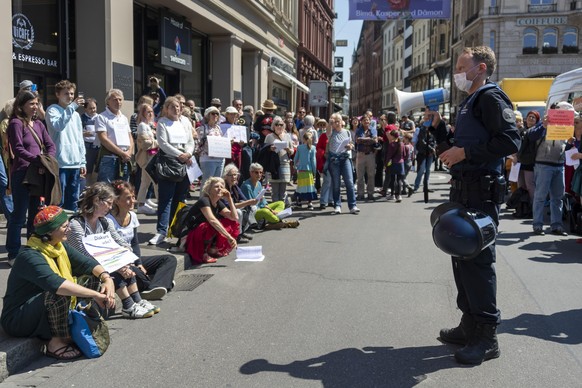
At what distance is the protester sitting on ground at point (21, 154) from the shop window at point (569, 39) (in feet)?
176

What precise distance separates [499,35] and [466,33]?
6611 mm

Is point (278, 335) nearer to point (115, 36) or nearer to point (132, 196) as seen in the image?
point (132, 196)

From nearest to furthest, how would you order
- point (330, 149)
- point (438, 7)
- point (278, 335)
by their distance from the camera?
point (278, 335) < point (330, 149) < point (438, 7)

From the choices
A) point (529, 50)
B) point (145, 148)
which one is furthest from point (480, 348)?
point (529, 50)

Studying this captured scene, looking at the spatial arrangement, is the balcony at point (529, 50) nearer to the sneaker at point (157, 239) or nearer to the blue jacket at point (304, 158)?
the blue jacket at point (304, 158)

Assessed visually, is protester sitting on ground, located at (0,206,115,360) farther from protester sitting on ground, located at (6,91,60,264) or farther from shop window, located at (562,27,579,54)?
shop window, located at (562,27,579,54)

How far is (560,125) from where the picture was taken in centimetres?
857

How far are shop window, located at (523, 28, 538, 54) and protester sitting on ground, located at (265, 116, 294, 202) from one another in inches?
1829

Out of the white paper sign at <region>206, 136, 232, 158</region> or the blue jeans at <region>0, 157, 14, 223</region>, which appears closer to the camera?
the blue jeans at <region>0, 157, 14, 223</region>

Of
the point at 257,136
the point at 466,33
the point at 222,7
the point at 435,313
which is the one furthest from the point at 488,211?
the point at 466,33

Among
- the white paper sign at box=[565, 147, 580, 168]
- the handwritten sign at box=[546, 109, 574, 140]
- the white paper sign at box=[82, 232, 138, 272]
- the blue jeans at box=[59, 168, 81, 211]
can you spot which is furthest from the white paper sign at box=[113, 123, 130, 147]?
the white paper sign at box=[565, 147, 580, 168]

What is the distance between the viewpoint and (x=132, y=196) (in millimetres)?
5828

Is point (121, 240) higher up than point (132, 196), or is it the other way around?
point (132, 196)

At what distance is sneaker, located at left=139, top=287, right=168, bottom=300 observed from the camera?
562 cm
